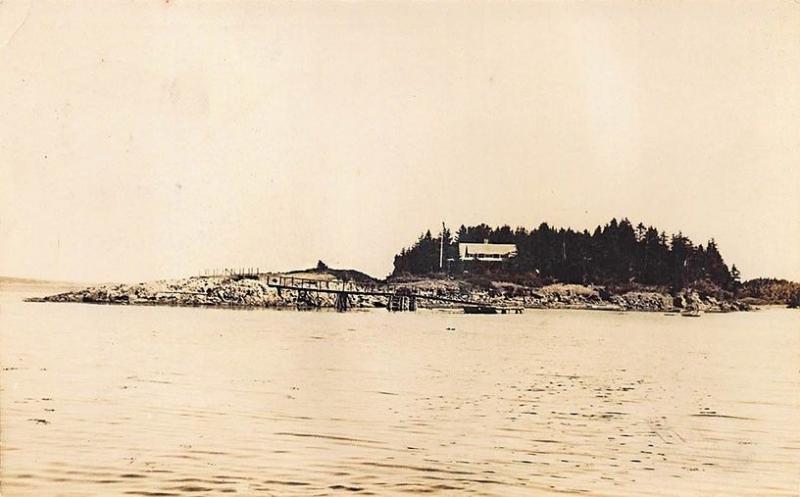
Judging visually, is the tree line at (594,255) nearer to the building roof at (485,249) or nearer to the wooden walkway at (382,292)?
the building roof at (485,249)

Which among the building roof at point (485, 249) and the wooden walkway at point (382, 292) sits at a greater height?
the building roof at point (485, 249)

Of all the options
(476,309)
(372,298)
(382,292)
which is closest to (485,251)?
(382,292)

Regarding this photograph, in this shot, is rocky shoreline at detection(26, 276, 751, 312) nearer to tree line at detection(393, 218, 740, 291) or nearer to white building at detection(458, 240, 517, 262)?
tree line at detection(393, 218, 740, 291)

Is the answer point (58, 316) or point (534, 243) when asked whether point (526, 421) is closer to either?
point (534, 243)

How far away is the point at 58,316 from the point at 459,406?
607cm

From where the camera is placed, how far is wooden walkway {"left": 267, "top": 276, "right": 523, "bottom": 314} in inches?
464

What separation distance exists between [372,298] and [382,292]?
4621 millimetres

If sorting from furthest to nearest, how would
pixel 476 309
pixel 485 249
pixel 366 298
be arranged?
pixel 366 298, pixel 476 309, pixel 485 249

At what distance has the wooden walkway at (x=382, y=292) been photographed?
11773mm

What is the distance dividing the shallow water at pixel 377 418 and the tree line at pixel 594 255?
111cm

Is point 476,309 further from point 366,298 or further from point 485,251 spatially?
point 485,251

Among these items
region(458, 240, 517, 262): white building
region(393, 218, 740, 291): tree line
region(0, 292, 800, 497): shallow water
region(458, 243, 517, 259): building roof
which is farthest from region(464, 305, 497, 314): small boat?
region(0, 292, 800, 497): shallow water

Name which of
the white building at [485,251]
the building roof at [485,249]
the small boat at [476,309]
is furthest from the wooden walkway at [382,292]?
the building roof at [485,249]

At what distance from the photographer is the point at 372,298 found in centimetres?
1755
